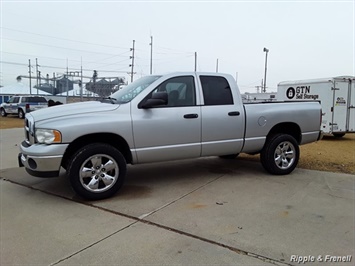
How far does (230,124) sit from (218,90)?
663mm

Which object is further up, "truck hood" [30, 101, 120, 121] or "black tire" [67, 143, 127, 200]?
"truck hood" [30, 101, 120, 121]

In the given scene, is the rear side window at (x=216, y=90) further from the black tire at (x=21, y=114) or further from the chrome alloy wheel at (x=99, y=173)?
the black tire at (x=21, y=114)

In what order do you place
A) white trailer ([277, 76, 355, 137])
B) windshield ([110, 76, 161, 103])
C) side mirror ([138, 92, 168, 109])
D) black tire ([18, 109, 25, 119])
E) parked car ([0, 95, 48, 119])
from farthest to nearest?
black tire ([18, 109, 25, 119]) → parked car ([0, 95, 48, 119]) → white trailer ([277, 76, 355, 137]) → windshield ([110, 76, 161, 103]) → side mirror ([138, 92, 168, 109])

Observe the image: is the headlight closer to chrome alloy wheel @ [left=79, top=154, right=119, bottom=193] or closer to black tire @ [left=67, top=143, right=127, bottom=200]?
black tire @ [left=67, top=143, right=127, bottom=200]

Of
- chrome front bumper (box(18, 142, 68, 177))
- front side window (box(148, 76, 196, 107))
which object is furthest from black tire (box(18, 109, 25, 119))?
front side window (box(148, 76, 196, 107))

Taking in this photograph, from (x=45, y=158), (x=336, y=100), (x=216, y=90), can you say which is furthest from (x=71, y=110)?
(x=336, y=100)

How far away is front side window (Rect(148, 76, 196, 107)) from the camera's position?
536 centimetres

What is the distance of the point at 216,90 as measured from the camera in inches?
230

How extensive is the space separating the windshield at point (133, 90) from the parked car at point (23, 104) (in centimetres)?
2217

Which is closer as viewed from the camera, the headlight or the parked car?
the headlight

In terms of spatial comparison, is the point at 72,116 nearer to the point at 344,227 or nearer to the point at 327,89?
the point at 344,227

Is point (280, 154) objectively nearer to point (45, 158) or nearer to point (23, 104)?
point (45, 158)

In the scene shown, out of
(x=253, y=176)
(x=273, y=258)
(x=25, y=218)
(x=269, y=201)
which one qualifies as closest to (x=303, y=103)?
(x=253, y=176)

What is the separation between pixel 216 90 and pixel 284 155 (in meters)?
1.95
